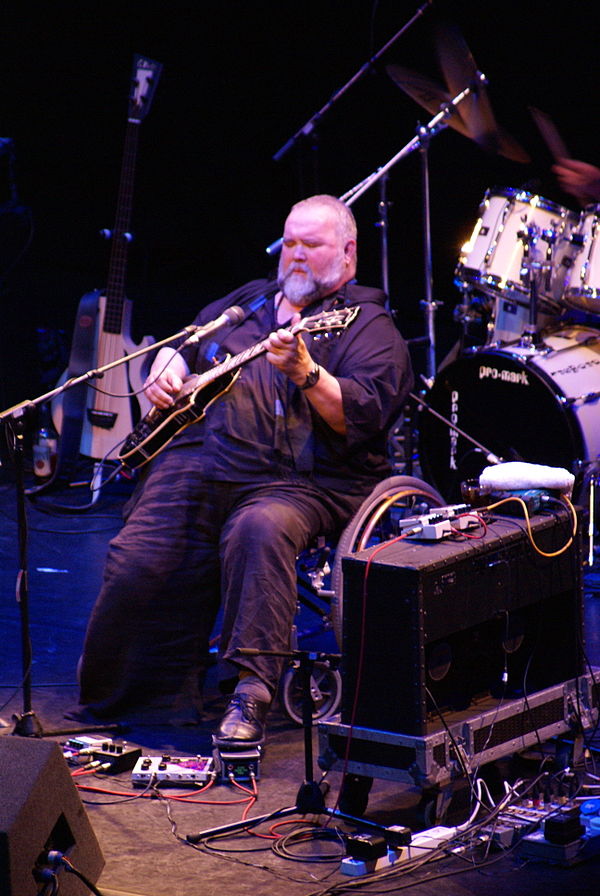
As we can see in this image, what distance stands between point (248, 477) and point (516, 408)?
2214mm

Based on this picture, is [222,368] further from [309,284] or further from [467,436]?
[467,436]

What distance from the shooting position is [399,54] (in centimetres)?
699

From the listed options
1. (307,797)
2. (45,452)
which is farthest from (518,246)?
(307,797)

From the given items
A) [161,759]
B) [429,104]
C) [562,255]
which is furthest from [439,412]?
[161,759]

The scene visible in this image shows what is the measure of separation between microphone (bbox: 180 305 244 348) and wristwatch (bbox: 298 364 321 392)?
0.37 m

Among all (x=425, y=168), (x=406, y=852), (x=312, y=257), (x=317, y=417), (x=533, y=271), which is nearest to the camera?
(x=406, y=852)

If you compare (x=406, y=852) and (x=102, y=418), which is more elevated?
(x=102, y=418)

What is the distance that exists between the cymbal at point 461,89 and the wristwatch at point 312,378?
8.59 ft

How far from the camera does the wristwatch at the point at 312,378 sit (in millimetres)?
3836

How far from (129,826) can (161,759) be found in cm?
34

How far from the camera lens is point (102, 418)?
23.0 ft

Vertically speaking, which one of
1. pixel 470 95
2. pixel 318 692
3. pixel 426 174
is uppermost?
pixel 470 95

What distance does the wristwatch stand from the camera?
384 cm

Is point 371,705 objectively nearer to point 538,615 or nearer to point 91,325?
point 538,615
